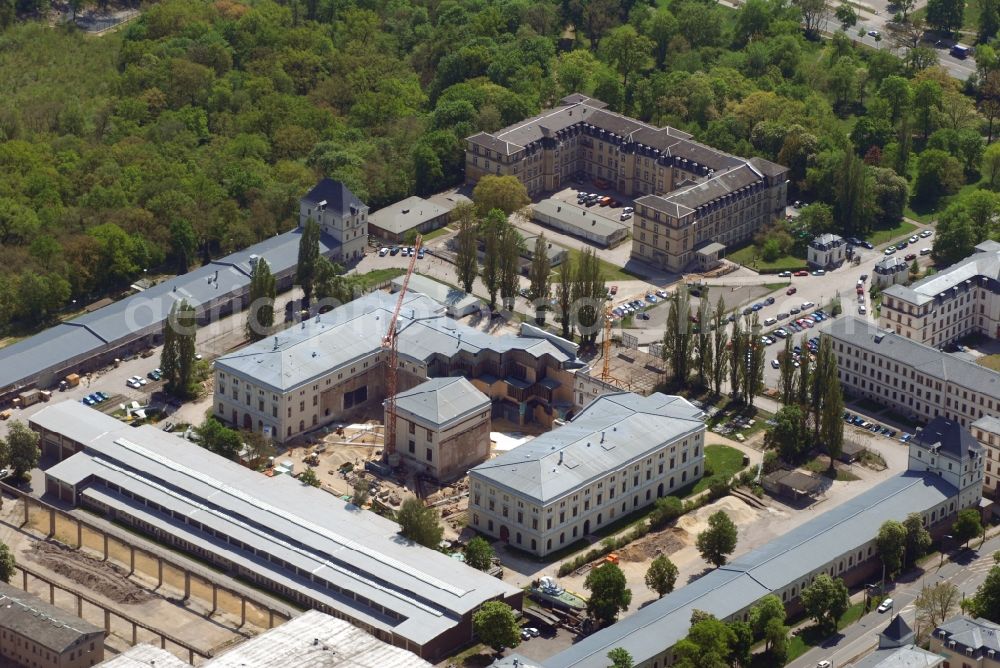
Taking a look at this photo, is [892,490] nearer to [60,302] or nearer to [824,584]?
[824,584]

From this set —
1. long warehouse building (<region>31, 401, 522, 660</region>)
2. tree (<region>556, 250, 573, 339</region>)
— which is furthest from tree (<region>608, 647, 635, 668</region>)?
tree (<region>556, 250, 573, 339</region>)

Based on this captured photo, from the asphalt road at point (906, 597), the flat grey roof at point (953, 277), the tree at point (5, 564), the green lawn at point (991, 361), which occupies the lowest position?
the tree at point (5, 564)

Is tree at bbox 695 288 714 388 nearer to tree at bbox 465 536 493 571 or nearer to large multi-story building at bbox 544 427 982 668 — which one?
large multi-story building at bbox 544 427 982 668

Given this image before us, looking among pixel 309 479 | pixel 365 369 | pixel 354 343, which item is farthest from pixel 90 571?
pixel 354 343

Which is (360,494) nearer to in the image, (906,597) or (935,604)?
(906,597)

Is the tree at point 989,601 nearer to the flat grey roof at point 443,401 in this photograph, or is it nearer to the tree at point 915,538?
the tree at point 915,538

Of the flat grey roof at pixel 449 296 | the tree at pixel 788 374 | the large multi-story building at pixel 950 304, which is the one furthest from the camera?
the flat grey roof at pixel 449 296

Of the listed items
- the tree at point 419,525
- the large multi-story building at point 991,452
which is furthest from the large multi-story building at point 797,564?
the tree at point 419,525
